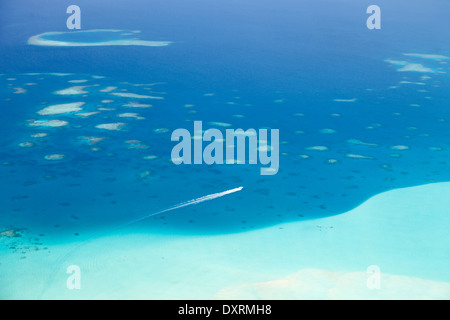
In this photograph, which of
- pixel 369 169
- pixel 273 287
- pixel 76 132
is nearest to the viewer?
pixel 273 287

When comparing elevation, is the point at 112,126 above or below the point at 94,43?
below

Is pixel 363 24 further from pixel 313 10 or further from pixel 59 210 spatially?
pixel 59 210

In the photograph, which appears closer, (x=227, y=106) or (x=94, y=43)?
(x=227, y=106)

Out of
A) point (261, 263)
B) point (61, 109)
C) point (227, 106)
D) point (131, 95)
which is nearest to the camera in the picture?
point (261, 263)

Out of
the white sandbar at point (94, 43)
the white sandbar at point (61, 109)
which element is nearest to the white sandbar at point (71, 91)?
the white sandbar at point (61, 109)

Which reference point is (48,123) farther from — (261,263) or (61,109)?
(261,263)

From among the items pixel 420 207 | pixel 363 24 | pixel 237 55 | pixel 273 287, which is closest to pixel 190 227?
pixel 273 287

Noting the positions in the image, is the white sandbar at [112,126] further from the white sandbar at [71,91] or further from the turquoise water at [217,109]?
the white sandbar at [71,91]

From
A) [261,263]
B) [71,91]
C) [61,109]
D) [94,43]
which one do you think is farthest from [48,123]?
[261,263]
